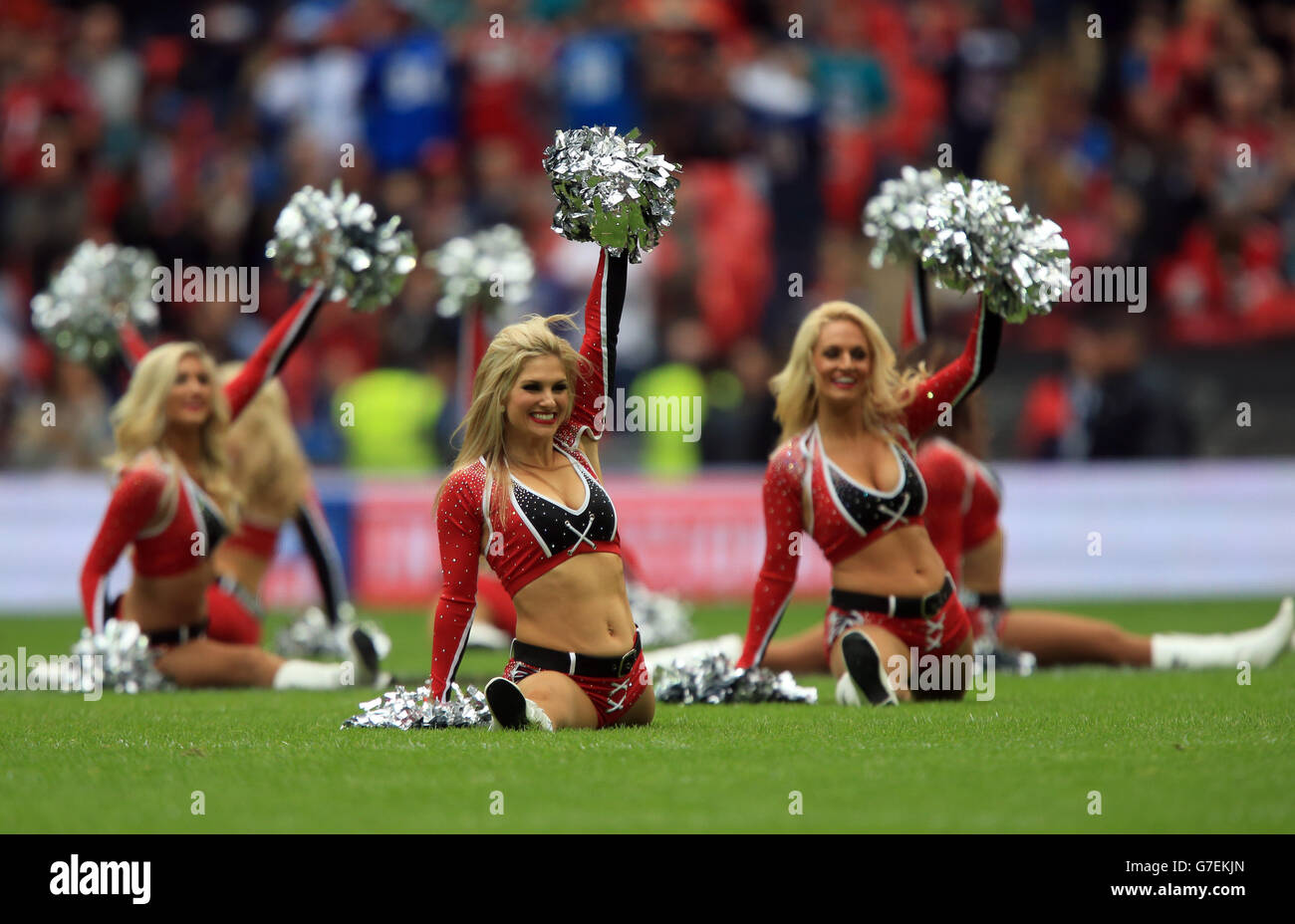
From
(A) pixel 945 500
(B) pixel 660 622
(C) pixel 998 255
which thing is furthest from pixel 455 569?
(B) pixel 660 622

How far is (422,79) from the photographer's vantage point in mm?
16078

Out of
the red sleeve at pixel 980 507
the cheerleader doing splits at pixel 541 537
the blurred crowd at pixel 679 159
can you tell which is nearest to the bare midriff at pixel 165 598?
the cheerleader doing splits at pixel 541 537

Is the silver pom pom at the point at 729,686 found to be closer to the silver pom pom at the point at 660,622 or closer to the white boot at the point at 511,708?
the white boot at the point at 511,708

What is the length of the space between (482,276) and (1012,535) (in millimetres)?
5716

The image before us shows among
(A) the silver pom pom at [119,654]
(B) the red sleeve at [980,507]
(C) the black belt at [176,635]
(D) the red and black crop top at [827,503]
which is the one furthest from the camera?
(B) the red sleeve at [980,507]

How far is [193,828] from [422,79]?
12.7 meters

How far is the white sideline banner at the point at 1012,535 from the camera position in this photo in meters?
12.9

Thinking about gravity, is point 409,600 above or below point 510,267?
below

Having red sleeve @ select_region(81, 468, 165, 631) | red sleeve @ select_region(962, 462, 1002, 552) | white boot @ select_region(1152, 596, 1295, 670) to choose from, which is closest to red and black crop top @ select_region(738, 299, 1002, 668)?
red sleeve @ select_region(962, 462, 1002, 552)

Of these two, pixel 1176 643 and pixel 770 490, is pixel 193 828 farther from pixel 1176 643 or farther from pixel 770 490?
pixel 1176 643

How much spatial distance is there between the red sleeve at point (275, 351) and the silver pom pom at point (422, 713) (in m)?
2.55

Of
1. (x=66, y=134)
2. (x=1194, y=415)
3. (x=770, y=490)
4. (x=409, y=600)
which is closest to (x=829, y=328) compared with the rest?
(x=770, y=490)

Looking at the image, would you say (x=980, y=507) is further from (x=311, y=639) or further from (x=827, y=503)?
(x=311, y=639)

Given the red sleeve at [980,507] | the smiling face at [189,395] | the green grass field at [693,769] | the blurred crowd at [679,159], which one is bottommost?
the green grass field at [693,769]
